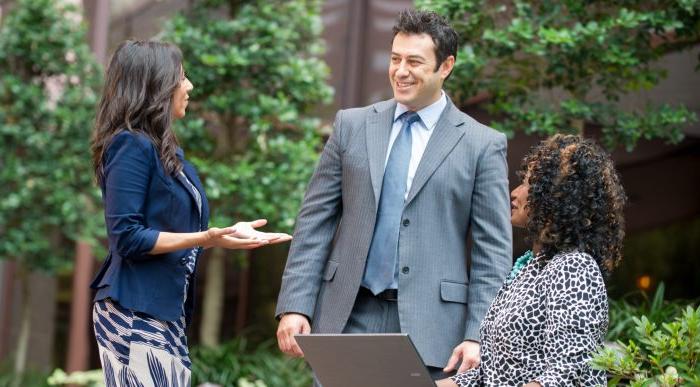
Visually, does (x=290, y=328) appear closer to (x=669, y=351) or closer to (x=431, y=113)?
(x=431, y=113)

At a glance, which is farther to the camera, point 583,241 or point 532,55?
point 532,55

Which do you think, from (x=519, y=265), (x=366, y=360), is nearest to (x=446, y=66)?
(x=519, y=265)

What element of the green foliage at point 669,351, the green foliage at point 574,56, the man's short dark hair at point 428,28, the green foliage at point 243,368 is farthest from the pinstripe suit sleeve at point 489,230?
the green foliage at point 243,368

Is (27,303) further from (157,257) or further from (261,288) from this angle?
(157,257)

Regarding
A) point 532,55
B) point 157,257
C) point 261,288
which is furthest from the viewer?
point 261,288

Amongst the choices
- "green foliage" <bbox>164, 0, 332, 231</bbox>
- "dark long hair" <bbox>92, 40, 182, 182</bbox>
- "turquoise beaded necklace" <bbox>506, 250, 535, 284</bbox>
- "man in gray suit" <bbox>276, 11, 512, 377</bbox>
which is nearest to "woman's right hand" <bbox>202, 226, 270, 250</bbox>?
"dark long hair" <bbox>92, 40, 182, 182</bbox>

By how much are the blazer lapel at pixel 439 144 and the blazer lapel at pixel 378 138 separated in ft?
0.40

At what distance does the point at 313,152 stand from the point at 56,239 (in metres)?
2.23

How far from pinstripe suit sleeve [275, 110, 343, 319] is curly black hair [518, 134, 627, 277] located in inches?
44.6

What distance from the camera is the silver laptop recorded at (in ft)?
10.2

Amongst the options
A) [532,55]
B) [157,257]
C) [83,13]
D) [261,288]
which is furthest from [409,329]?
[261,288]

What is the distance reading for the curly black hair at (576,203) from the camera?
3.08 m

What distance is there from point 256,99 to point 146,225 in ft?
14.8

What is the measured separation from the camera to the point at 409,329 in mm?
3893
